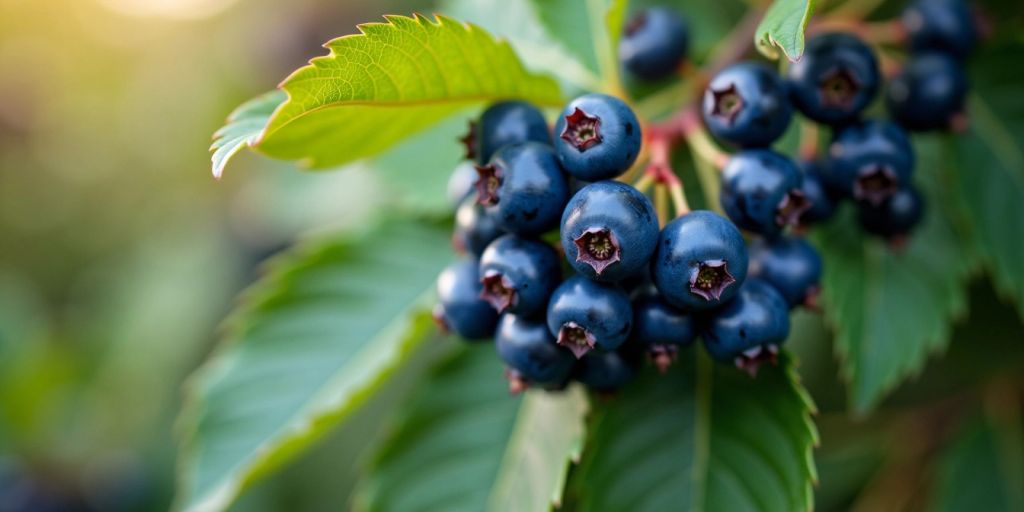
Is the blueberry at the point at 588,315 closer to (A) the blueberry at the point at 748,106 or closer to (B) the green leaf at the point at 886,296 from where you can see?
(A) the blueberry at the point at 748,106

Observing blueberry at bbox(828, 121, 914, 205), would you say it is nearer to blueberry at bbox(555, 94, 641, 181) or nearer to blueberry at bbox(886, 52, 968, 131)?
blueberry at bbox(886, 52, 968, 131)

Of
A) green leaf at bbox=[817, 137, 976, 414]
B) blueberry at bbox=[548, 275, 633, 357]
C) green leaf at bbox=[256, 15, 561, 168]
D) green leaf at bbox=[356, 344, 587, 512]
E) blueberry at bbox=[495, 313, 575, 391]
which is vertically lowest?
green leaf at bbox=[817, 137, 976, 414]

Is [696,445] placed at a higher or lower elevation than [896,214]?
lower

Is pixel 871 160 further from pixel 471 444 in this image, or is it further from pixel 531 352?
pixel 471 444

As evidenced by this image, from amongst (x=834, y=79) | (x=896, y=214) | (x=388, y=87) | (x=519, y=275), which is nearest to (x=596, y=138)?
(x=519, y=275)

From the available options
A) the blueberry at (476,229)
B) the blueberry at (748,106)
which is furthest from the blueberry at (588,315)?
the blueberry at (748,106)

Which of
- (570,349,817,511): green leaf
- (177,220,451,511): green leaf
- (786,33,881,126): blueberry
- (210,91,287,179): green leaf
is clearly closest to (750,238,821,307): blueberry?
(570,349,817,511): green leaf
